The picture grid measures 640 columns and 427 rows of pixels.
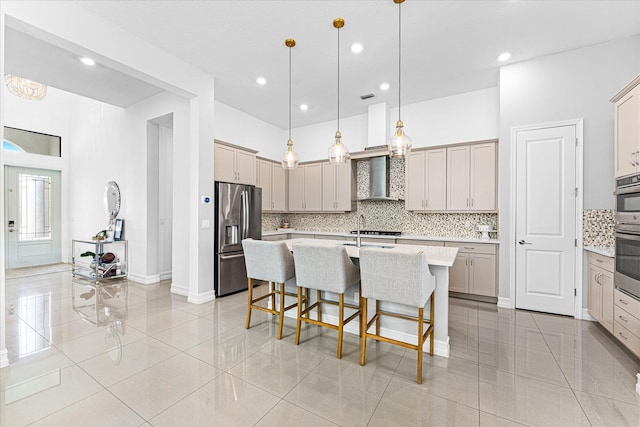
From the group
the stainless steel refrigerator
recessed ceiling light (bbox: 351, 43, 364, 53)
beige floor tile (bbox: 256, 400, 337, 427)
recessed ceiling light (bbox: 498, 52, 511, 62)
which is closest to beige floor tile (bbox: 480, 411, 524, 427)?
beige floor tile (bbox: 256, 400, 337, 427)

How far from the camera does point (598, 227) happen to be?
10.7 ft

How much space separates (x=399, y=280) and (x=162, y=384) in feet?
6.44

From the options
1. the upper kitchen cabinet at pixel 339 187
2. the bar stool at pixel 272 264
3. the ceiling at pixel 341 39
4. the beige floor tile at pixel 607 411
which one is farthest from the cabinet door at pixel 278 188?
the beige floor tile at pixel 607 411

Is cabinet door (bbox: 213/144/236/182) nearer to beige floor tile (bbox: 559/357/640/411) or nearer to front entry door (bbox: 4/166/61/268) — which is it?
beige floor tile (bbox: 559/357/640/411)

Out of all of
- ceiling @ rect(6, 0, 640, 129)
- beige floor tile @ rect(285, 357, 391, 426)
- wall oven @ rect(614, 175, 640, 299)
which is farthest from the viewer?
ceiling @ rect(6, 0, 640, 129)

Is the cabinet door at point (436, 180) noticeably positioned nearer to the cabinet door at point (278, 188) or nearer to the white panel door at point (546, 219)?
the white panel door at point (546, 219)

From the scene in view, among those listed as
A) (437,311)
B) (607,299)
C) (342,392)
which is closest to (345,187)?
(437,311)

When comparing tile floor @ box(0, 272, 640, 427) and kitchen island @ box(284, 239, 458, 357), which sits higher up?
kitchen island @ box(284, 239, 458, 357)

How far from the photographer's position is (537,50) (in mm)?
3414

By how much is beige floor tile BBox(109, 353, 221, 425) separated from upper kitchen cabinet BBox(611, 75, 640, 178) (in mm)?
3962

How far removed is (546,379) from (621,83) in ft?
11.4

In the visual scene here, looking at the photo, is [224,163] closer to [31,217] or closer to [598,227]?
[598,227]

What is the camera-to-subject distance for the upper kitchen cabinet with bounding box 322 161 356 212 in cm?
552

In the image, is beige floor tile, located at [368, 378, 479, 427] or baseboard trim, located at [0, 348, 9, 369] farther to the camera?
baseboard trim, located at [0, 348, 9, 369]
